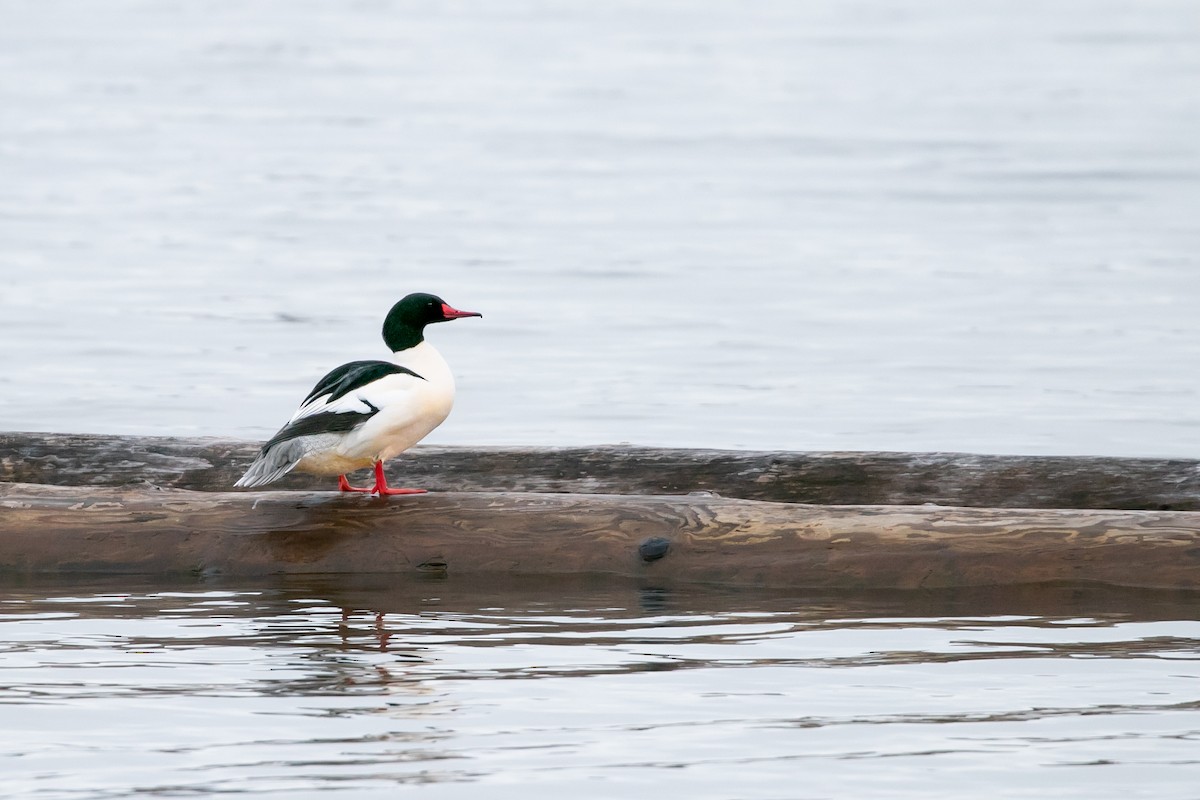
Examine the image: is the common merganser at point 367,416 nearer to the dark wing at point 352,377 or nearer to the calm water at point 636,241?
the dark wing at point 352,377

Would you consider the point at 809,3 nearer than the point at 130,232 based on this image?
No

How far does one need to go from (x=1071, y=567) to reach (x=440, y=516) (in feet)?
6.29

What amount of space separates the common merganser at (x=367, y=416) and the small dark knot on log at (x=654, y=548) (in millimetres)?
791

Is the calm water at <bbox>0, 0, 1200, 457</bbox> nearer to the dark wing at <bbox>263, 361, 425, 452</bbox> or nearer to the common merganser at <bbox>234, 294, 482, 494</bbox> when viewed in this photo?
the common merganser at <bbox>234, 294, 482, 494</bbox>

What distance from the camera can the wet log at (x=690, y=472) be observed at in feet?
26.0

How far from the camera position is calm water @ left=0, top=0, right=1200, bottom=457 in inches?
609

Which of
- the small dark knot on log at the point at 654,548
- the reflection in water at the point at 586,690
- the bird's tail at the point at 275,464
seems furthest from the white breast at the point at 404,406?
the small dark knot on log at the point at 654,548

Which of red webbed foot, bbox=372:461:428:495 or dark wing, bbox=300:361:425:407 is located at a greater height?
dark wing, bbox=300:361:425:407

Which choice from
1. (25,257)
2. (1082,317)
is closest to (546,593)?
(1082,317)

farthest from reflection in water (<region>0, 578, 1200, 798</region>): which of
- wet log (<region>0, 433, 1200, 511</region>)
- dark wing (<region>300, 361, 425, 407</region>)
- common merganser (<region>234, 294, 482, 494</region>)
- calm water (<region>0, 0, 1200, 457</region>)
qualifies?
calm water (<region>0, 0, 1200, 457</region>)

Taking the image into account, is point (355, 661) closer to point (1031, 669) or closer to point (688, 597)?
point (688, 597)

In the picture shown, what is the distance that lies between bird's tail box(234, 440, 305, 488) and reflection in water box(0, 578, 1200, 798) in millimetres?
343

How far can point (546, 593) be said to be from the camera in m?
7.21

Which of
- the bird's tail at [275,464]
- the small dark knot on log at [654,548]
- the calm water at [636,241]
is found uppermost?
the calm water at [636,241]
